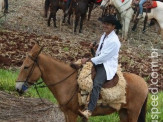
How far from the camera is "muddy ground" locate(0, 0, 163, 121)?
1198 centimetres

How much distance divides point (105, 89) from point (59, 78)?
0.78 meters

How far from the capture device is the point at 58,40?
1392cm

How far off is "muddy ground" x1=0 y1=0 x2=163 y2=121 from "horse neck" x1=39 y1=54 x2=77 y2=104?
4797 mm

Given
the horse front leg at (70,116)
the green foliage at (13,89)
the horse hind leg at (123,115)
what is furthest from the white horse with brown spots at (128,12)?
the horse front leg at (70,116)

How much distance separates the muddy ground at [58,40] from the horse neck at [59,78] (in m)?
4.80

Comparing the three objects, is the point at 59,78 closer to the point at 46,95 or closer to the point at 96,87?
the point at 96,87

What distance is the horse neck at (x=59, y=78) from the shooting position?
19.5 feet

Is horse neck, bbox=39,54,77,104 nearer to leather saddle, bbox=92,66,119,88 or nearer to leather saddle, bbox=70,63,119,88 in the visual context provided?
leather saddle, bbox=70,63,119,88

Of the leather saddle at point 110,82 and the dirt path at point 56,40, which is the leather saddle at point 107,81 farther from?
the dirt path at point 56,40

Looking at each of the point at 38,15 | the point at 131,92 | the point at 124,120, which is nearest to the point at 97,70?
the point at 131,92

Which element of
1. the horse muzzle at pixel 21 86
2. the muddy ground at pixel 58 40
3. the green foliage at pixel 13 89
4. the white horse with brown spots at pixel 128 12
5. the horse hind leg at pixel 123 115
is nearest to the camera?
the horse muzzle at pixel 21 86

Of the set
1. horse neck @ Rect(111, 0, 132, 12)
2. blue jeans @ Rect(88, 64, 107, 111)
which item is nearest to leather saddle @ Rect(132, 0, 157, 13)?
horse neck @ Rect(111, 0, 132, 12)

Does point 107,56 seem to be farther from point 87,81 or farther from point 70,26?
point 70,26

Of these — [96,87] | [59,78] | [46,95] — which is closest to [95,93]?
[96,87]
